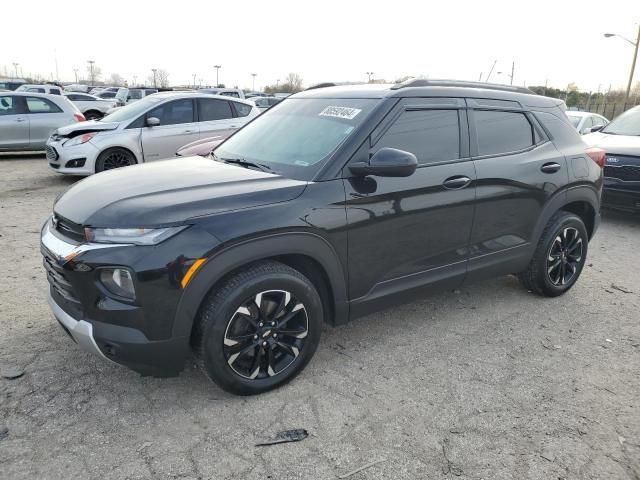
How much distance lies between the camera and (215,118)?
9.26 meters

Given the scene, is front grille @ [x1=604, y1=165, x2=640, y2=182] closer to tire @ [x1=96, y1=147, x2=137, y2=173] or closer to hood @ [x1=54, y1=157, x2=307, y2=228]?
hood @ [x1=54, y1=157, x2=307, y2=228]

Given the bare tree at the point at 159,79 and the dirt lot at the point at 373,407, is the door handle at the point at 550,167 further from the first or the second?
the bare tree at the point at 159,79

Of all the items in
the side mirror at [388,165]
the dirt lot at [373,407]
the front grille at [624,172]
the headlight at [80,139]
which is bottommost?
the dirt lot at [373,407]

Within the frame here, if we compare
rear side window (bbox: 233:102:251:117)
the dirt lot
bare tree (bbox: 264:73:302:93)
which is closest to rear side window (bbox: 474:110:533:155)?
the dirt lot

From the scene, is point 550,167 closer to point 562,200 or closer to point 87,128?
point 562,200

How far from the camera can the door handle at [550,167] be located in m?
4.05

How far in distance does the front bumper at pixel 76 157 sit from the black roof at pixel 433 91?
18.8 feet

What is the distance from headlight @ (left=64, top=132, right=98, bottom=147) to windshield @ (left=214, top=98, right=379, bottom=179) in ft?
18.5

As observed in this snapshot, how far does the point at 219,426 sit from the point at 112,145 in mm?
7071

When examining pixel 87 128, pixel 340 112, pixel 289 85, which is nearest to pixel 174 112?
pixel 87 128

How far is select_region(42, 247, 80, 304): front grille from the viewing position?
103 inches

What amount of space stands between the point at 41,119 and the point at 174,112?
4.59 meters

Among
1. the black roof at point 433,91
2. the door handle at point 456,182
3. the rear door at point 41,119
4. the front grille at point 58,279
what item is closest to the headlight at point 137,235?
the front grille at point 58,279

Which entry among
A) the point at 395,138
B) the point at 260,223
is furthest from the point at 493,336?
the point at 260,223
